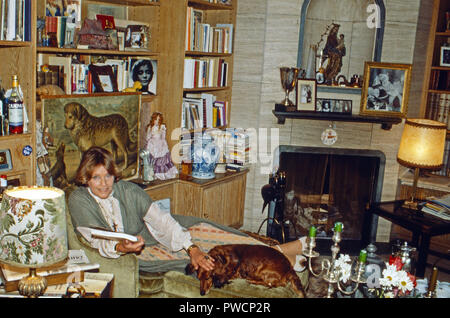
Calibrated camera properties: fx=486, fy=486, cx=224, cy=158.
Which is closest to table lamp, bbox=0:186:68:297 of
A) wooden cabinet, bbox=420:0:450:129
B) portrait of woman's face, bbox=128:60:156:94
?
portrait of woman's face, bbox=128:60:156:94

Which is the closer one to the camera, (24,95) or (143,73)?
(24,95)

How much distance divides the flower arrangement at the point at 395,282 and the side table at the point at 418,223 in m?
1.18

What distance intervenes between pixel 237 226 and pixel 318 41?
6.25 feet

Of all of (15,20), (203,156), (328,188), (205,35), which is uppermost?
(205,35)

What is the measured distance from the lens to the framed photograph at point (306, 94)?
4324mm

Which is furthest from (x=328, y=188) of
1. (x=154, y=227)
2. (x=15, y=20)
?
(x=15, y=20)

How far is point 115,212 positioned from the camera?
2811 mm

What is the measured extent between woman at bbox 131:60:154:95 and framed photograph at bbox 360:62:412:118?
6.22 ft

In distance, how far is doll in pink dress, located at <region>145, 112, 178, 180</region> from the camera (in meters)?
3.80

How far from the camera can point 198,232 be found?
309 cm

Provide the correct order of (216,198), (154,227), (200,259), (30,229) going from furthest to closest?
(216,198) < (154,227) < (200,259) < (30,229)

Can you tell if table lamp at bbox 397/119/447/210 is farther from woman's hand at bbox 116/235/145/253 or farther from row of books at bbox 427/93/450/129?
woman's hand at bbox 116/235/145/253

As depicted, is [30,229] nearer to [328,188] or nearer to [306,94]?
[306,94]

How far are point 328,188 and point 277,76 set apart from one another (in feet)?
3.87
